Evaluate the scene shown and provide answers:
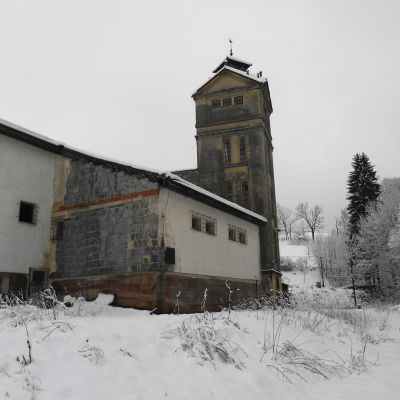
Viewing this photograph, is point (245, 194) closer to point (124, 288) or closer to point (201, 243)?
point (201, 243)

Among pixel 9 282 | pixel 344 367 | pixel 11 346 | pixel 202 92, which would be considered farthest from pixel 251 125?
pixel 11 346

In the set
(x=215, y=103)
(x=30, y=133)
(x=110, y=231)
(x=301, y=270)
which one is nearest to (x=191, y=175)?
(x=215, y=103)

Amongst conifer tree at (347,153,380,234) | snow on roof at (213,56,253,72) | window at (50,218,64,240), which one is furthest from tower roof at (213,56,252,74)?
window at (50,218,64,240)

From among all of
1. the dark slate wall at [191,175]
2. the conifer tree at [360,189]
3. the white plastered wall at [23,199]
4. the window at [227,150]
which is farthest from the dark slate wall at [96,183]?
the conifer tree at [360,189]

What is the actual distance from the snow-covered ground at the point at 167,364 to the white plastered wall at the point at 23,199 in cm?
687

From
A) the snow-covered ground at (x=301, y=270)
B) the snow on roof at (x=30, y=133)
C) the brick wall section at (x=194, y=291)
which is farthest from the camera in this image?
the snow-covered ground at (x=301, y=270)

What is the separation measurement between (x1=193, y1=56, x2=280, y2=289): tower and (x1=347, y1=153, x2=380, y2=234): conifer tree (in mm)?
13764

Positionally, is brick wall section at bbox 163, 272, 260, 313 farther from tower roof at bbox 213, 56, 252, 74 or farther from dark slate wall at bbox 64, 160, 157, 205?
tower roof at bbox 213, 56, 252, 74

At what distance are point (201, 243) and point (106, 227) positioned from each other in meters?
3.58

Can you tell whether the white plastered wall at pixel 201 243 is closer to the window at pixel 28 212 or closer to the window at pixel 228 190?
the window at pixel 28 212

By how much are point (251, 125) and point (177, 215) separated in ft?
51.7

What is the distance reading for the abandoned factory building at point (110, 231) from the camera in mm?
13516

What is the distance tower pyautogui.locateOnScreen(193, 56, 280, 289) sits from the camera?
27.6 m

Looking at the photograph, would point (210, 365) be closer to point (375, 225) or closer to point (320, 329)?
point (320, 329)
